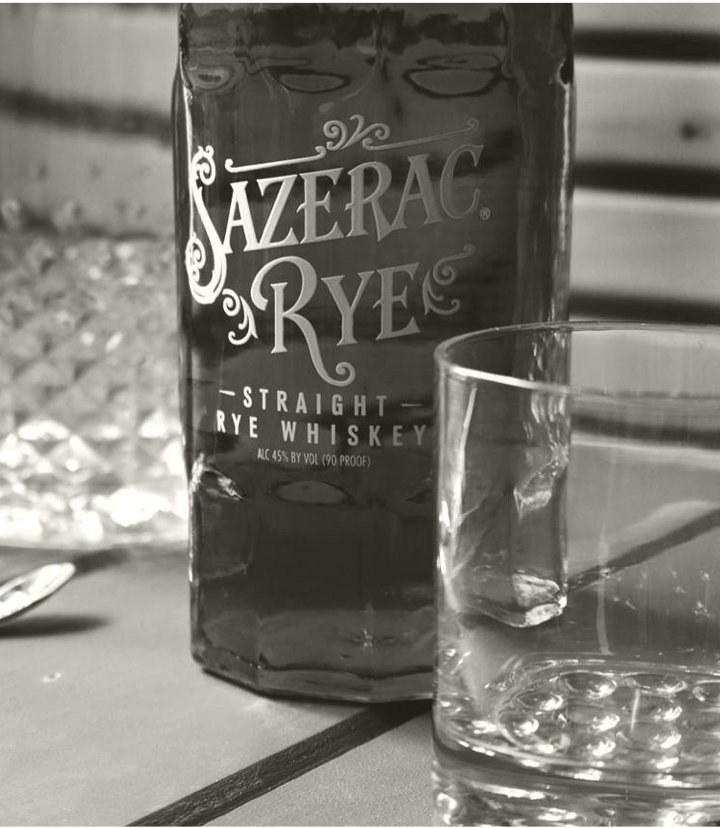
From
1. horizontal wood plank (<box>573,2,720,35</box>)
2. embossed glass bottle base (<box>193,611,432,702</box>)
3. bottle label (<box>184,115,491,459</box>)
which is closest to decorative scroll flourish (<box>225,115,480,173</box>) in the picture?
bottle label (<box>184,115,491,459</box>)

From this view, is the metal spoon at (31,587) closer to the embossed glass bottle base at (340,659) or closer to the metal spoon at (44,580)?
the metal spoon at (44,580)

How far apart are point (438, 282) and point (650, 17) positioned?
32 cm

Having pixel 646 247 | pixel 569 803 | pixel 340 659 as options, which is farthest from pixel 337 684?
pixel 646 247

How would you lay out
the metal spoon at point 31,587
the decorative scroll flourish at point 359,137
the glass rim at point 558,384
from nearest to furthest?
the glass rim at point 558,384
the decorative scroll flourish at point 359,137
the metal spoon at point 31,587

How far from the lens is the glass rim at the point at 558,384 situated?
0.41 meters

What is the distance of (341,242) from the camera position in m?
0.52

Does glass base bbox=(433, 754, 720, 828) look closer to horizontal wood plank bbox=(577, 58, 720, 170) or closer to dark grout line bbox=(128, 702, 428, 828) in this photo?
dark grout line bbox=(128, 702, 428, 828)

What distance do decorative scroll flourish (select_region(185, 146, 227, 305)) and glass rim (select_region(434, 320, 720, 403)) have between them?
104 mm

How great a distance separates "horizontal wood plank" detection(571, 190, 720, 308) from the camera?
2.58ft

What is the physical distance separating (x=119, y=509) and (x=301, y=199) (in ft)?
0.88

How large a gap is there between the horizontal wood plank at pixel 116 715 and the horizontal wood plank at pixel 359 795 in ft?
0.08

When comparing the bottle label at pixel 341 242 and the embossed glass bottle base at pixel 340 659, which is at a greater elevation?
the bottle label at pixel 341 242

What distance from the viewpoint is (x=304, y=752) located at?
Result: 504mm

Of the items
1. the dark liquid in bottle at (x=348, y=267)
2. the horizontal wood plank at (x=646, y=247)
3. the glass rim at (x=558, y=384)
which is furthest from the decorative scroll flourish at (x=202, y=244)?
the horizontal wood plank at (x=646, y=247)
